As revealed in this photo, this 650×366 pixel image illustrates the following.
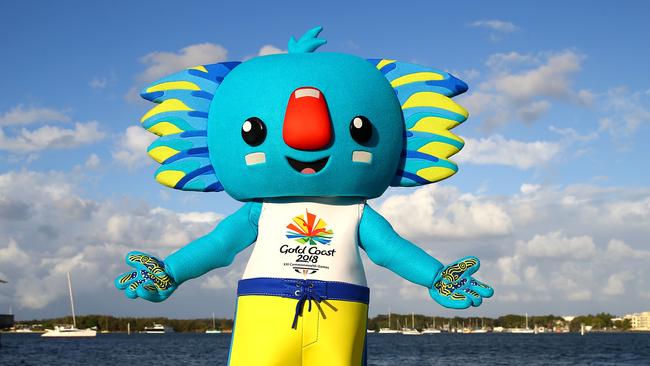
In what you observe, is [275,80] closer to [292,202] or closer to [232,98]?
[232,98]

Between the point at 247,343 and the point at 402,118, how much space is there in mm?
2173

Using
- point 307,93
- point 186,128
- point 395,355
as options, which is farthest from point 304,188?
point 395,355

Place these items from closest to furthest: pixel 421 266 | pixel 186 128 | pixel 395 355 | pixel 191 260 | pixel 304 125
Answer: pixel 304 125 < pixel 421 266 < pixel 191 260 < pixel 186 128 < pixel 395 355

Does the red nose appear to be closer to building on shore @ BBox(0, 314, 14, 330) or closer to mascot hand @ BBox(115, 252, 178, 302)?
mascot hand @ BBox(115, 252, 178, 302)

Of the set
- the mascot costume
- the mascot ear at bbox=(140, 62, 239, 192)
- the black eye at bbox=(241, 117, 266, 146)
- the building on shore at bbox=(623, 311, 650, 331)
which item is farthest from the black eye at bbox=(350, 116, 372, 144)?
the building on shore at bbox=(623, 311, 650, 331)

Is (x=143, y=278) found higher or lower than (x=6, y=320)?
higher

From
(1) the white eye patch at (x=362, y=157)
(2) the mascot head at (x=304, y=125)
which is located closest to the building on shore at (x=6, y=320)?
(2) the mascot head at (x=304, y=125)

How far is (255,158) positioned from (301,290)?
105cm

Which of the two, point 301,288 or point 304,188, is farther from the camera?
point 304,188

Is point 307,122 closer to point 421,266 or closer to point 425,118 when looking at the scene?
point 425,118

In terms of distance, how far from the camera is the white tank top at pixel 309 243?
20.6 feet

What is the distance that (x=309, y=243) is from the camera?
633 centimetres

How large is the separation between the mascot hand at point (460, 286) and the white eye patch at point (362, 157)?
3.33 feet

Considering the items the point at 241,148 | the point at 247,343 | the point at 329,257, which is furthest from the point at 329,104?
the point at 247,343
